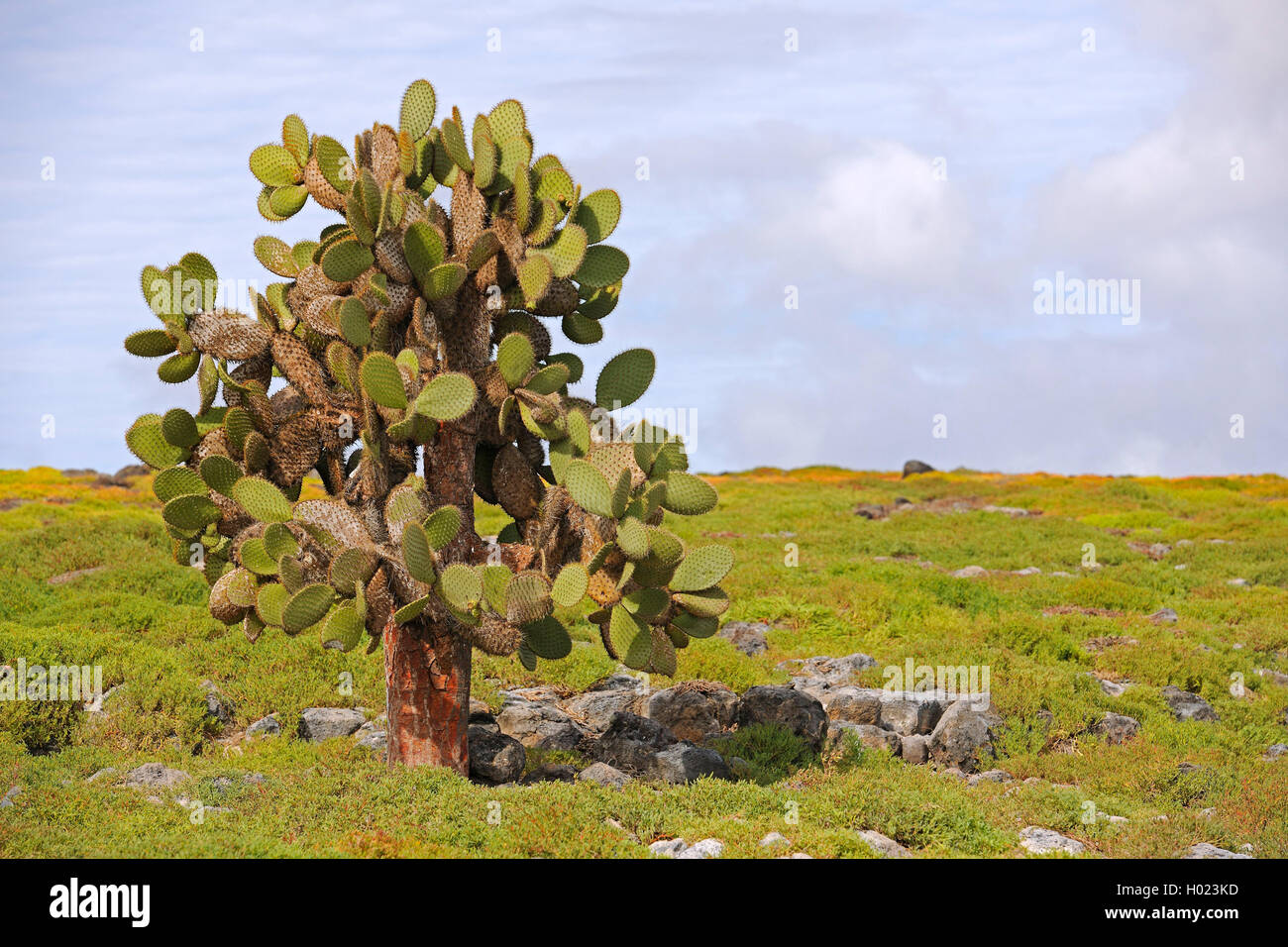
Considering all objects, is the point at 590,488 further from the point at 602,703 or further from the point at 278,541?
the point at 602,703

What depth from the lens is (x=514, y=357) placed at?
31.1 feet

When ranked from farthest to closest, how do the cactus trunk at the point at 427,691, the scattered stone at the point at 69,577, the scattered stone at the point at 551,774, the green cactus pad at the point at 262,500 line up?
the scattered stone at the point at 69,577
the scattered stone at the point at 551,774
the cactus trunk at the point at 427,691
the green cactus pad at the point at 262,500

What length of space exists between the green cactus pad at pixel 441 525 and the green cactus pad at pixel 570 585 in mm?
957

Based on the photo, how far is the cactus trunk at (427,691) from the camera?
10008mm

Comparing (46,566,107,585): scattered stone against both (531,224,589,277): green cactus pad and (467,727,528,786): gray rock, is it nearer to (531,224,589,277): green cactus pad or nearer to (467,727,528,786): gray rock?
(467,727,528,786): gray rock

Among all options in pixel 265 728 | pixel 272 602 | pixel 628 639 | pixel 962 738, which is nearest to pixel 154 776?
pixel 265 728

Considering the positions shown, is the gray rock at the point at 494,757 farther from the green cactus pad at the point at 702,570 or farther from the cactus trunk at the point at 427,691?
the green cactus pad at the point at 702,570

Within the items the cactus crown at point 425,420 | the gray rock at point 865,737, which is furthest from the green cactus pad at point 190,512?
the gray rock at point 865,737

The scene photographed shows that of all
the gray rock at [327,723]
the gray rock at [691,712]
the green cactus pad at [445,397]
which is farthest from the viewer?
the gray rock at [691,712]

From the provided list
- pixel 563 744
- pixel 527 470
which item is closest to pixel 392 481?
pixel 527 470

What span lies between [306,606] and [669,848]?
3.49 metres

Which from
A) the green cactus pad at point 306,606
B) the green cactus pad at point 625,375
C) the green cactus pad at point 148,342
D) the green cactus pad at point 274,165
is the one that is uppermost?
the green cactus pad at point 274,165

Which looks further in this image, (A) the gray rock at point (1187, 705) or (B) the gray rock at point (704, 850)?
(A) the gray rock at point (1187, 705)

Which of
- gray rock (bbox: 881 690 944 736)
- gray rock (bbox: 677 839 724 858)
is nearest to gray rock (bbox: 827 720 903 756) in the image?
gray rock (bbox: 881 690 944 736)
